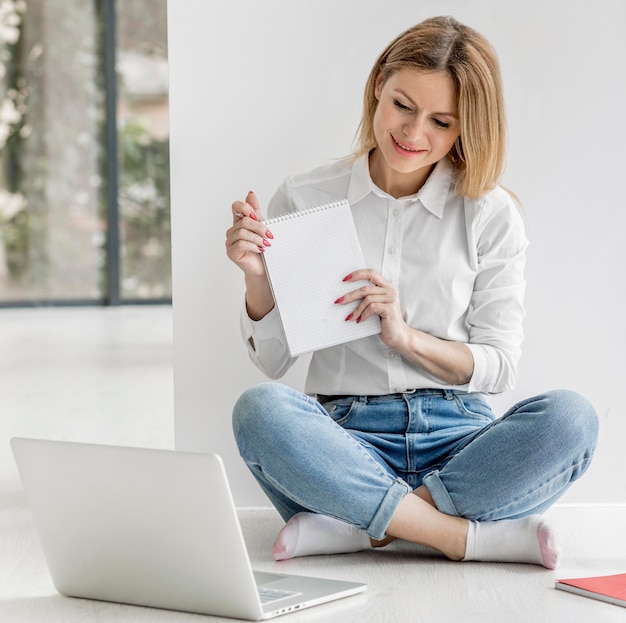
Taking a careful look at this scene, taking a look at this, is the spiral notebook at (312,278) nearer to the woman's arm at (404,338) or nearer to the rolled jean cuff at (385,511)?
the woman's arm at (404,338)

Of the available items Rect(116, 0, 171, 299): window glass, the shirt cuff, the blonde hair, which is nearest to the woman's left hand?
the shirt cuff

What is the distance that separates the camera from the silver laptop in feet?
3.53

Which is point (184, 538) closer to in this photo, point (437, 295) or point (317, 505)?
point (317, 505)

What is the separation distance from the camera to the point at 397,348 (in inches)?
57.2

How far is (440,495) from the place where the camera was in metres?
1.39

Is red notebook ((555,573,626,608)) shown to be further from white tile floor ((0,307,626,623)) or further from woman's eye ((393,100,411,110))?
woman's eye ((393,100,411,110))

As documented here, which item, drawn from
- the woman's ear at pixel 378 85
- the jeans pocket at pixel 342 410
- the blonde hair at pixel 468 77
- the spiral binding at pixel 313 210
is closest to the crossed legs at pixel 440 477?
the jeans pocket at pixel 342 410

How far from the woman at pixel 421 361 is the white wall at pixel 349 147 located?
0.13m

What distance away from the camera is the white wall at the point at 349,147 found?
165 cm

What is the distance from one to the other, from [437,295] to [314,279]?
0.60ft

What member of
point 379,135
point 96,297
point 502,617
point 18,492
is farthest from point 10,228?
point 502,617

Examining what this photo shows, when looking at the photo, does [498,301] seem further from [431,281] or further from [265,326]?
[265,326]

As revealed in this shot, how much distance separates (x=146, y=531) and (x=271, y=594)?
166mm

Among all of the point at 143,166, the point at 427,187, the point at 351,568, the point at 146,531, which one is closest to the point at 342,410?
the point at 351,568
